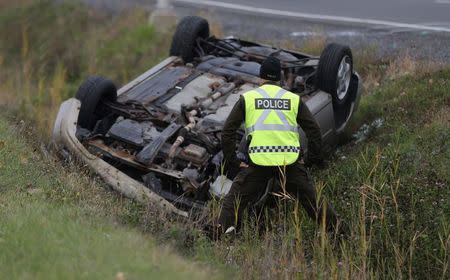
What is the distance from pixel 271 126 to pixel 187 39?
9.42 ft

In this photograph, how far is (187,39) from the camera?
26.7 ft

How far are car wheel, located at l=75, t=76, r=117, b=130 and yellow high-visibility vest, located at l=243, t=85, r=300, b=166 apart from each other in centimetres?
194

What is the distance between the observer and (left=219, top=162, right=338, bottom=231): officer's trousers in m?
5.60

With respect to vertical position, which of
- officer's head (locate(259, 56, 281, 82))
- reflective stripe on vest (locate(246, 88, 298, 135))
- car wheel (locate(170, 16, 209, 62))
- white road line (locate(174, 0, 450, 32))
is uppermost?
officer's head (locate(259, 56, 281, 82))

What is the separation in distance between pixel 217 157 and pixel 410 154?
1.88 meters

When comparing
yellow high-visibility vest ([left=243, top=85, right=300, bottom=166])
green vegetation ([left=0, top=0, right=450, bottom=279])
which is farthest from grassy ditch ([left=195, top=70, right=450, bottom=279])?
yellow high-visibility vest ([left=243, top=85, right=300, bottom=166])

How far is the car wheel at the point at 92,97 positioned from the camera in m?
6.97

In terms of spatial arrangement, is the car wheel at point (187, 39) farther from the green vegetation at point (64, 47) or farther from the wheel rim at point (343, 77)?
the green vegetation at point (64, 47)

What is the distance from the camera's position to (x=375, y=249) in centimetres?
541

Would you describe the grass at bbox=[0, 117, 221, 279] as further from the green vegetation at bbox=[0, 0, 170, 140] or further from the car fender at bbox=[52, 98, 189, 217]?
the green vegetation at bbox=[0, 0, 170, 140]

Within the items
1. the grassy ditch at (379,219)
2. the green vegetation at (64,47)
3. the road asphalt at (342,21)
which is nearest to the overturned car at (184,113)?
the grassy ditch at (379,219)

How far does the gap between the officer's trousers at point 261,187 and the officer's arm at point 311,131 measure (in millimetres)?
221

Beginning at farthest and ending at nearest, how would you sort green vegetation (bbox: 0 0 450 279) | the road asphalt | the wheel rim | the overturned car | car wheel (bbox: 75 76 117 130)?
the road asphalt < the wheel rim < car wheel (bbox: 75 76 117 130) < the overturned car < green vegetation (bbox: 0 0 450 279)

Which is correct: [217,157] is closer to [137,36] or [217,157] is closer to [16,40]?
[137,36]
